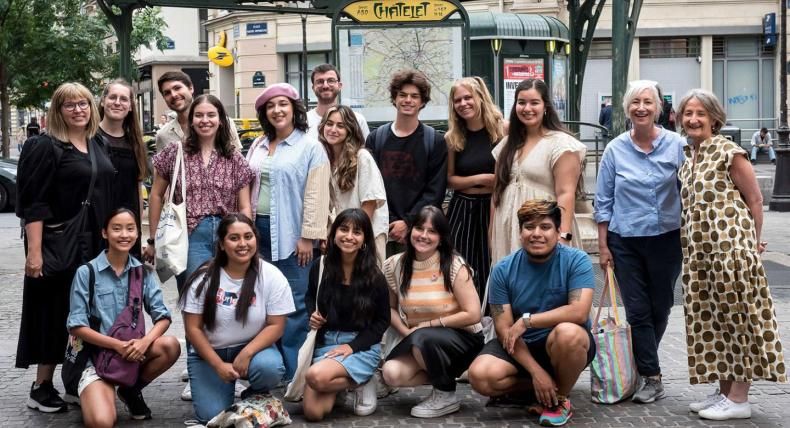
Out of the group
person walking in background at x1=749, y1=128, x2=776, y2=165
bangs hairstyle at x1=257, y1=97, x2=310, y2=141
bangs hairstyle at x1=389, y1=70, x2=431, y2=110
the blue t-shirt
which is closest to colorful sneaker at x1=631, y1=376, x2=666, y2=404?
the blue t-shirt

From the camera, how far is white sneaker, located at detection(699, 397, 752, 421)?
594cm

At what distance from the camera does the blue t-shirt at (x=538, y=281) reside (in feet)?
19.9

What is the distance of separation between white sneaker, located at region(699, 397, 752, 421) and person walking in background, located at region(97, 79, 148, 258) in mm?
3284

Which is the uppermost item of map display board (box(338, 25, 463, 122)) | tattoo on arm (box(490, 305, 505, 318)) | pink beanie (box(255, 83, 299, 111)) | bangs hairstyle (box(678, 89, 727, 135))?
map display board (box(338, 25, 463, 122))

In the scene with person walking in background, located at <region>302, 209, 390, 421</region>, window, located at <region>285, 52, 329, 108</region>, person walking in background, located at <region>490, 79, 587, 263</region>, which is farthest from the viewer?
window, located at <region>285, 52, 329, 108</region>

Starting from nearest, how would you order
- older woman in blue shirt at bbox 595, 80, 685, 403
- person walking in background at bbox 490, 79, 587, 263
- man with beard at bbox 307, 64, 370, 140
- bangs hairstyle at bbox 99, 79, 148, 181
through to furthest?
older woman in blue shirt at bbox 595, 80, 685, 403 → person walking in background at bbox 490, 79, 587, 263 → bangs hairstyle at bbox 99, 79, 148, 181 → man with beard at bbox 307, 64, 370, 140

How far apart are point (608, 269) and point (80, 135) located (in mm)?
3081

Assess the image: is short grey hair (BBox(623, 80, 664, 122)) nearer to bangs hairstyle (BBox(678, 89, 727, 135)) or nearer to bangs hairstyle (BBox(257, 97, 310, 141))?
bangs hairstyle (BBox(678, 89, 727, 135))

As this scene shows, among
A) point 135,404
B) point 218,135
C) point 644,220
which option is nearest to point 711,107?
point 644,220

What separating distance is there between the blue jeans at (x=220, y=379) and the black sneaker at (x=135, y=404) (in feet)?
1.05

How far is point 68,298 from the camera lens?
6371mm

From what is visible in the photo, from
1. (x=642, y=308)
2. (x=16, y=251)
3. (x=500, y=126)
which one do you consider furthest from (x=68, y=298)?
(x=16, y=251)

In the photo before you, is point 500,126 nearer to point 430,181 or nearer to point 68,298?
point 430,181

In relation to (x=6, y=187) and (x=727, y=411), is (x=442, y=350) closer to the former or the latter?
(x=727, y=411)
